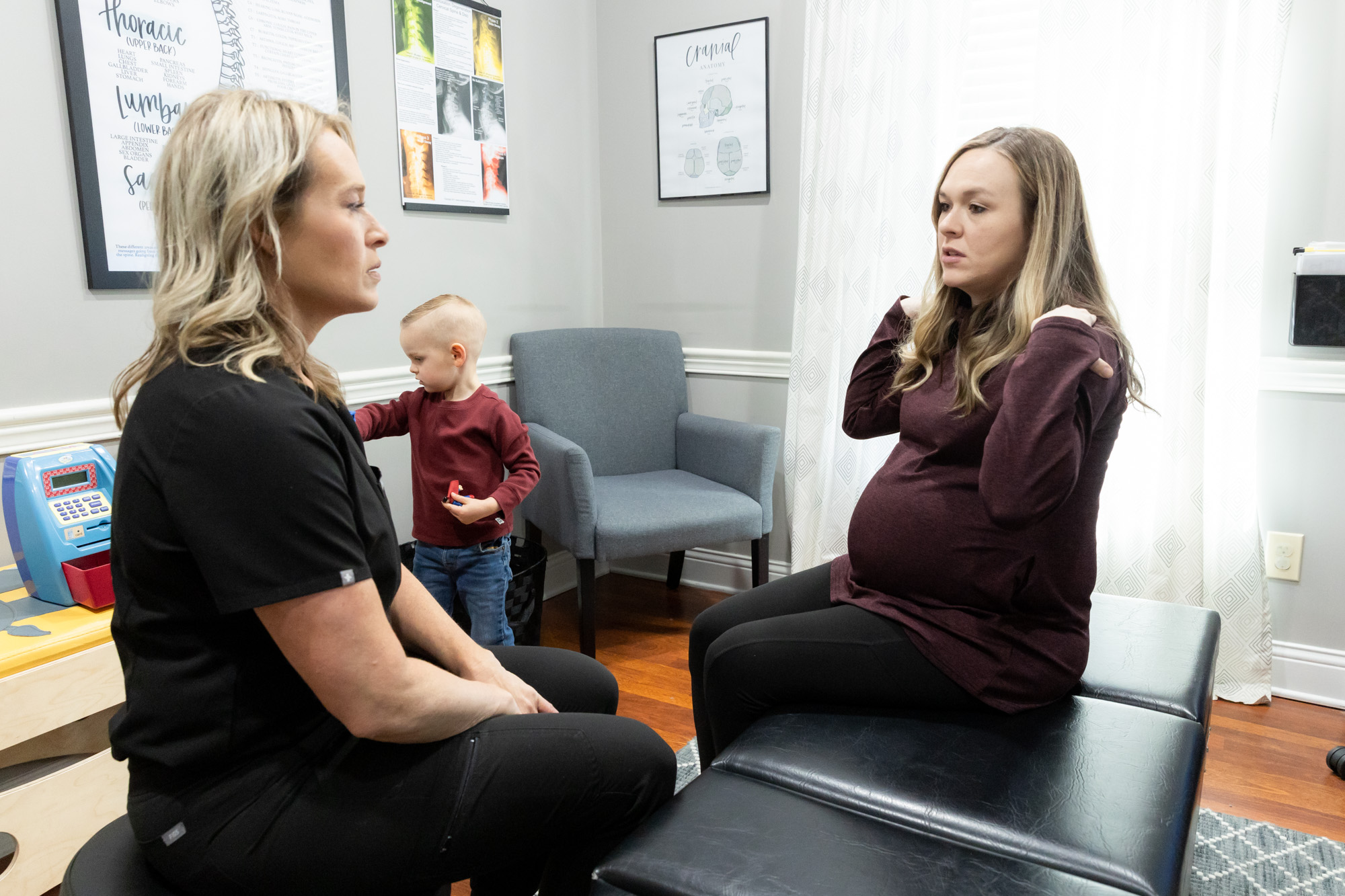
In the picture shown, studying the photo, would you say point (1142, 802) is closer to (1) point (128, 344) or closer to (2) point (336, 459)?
(2) point (336, 459)

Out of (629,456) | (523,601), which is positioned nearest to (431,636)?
(523,601)

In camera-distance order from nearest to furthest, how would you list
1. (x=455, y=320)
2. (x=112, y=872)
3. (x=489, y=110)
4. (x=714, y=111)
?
(x=112, y=872) → (x=455, y=320) → (x=489, y=110) → (x=714, y=111)

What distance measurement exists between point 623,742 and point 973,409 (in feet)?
2.44

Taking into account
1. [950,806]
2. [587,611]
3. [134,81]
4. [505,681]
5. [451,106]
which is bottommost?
[587,611]

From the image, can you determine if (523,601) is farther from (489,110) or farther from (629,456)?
(489,110)

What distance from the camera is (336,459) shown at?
36.7 inches

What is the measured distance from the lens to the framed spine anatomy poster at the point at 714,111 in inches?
116

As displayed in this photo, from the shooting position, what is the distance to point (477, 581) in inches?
84.2

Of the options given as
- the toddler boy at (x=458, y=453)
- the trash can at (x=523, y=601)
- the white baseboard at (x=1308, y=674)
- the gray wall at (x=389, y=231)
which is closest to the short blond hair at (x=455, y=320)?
the toddler boy at (x=458, y=453)

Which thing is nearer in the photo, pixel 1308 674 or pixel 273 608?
pixel 273 608

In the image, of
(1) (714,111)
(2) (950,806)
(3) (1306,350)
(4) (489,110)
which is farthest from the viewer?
(1) (714,111)

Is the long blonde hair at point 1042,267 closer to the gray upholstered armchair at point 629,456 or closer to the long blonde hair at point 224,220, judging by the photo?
the long blonde hair at point 224,220

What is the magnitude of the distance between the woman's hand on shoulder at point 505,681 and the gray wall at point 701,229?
1.96m

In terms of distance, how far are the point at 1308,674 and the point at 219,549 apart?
8.77 feet
